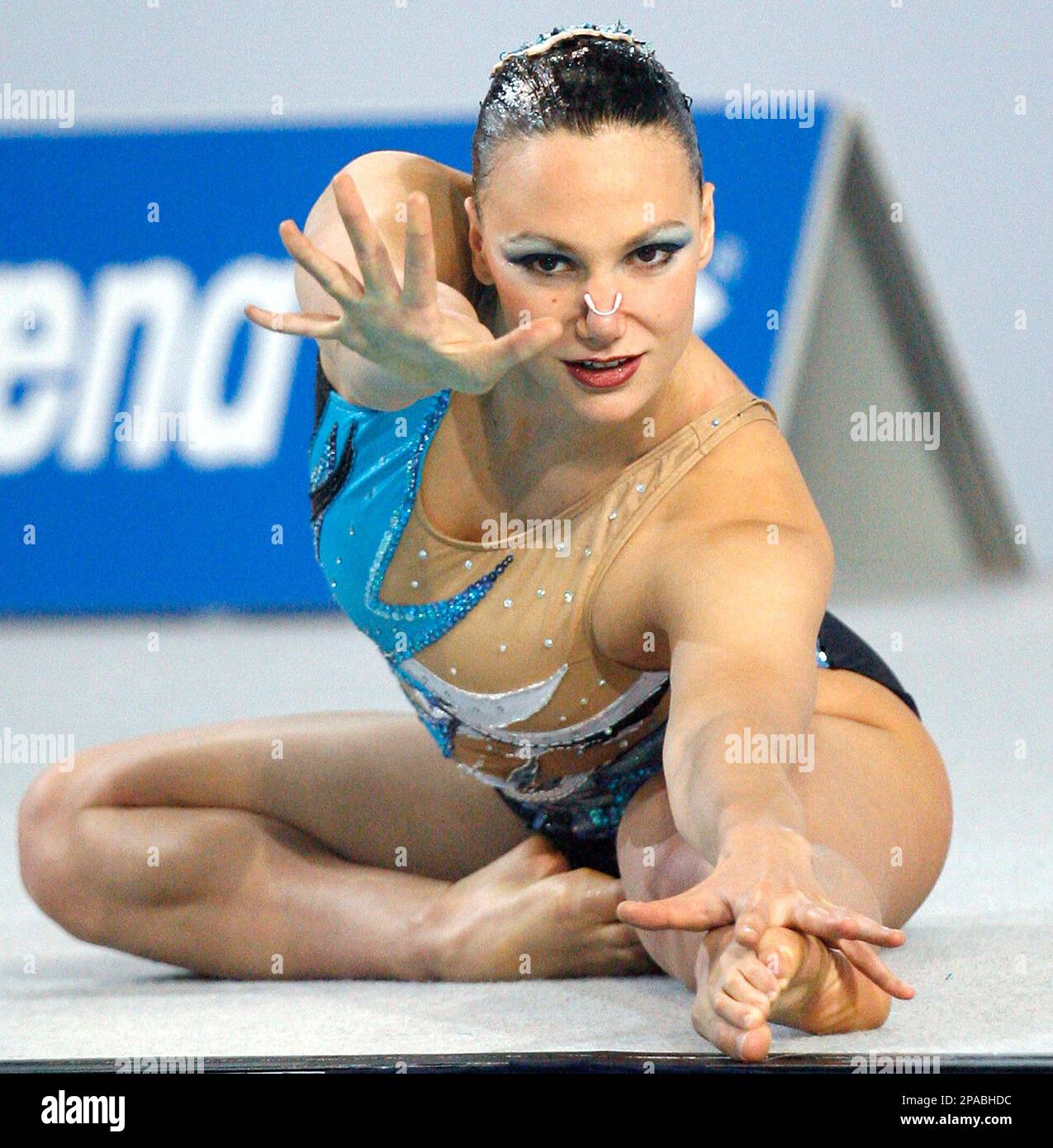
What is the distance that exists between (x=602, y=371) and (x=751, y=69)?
15.0 feet

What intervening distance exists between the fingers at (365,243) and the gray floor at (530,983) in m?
0.64

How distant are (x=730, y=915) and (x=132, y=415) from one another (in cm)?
393

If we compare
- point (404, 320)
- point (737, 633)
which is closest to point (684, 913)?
point (737, 633)

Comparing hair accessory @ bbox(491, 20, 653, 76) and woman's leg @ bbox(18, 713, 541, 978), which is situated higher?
hair accessory @ bbox(491, 20, 653, 76)

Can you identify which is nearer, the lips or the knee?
the lips

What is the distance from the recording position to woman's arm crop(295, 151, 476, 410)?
167 centimetres

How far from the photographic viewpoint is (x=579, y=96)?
1538 millimetres

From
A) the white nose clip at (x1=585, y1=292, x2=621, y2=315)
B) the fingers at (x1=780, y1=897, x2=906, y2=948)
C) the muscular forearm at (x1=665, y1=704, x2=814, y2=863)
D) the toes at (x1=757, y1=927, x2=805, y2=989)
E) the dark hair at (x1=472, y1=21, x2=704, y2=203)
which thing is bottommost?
the toes at (x1=757, y1=927, x2=805, y2=989)

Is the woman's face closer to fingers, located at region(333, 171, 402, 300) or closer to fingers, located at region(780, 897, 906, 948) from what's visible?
fingers, located at region(333, 171, 402, 300)

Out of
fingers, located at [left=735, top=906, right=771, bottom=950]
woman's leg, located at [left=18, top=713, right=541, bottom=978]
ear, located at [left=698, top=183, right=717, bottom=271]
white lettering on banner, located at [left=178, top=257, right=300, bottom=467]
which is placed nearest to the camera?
fingers, located at [left=735, top=906, right=771, bottom=950]

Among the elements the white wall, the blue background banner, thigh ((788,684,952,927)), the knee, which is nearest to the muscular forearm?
thigh ((788,684,952,927))

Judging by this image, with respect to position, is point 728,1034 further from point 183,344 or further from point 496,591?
point 183,344

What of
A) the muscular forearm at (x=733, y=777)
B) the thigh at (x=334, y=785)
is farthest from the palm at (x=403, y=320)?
the thigh at (x=334, y=785)

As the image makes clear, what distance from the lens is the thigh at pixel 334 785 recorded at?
6.72 ft
